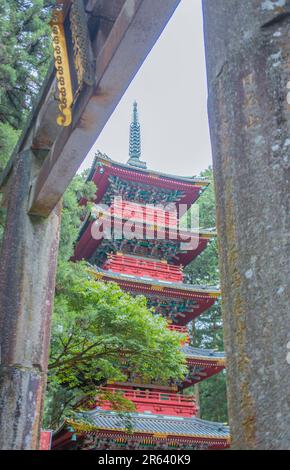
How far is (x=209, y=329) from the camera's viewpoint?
20.6m

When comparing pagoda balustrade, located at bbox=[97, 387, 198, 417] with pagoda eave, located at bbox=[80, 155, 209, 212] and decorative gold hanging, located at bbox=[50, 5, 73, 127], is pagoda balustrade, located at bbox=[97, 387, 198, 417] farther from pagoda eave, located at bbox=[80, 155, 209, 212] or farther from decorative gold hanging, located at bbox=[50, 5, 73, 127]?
decorative gold hanging, located at bbox=[50, 5, 73, 127]

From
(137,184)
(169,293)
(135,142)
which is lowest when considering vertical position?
(169,293)

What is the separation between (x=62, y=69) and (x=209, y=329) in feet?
60.4

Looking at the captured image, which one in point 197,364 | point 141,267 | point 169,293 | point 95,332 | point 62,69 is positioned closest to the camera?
point 62,69

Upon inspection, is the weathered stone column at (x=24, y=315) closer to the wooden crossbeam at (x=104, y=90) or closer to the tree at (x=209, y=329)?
the wooden crossbeam at (x=104, y=90)

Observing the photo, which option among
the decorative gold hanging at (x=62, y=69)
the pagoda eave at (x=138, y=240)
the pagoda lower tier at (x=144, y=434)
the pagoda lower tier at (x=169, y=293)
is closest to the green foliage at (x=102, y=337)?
the pagoda lower tier at (x=144, y=434)

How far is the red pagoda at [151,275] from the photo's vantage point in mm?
12125

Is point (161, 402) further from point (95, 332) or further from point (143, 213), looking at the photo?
point (95, 332)

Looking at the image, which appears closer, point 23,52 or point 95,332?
point 23,52

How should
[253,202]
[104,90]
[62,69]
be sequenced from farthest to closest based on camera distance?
[62,69] < [104,90] < [253,202]

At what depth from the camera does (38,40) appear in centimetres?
689

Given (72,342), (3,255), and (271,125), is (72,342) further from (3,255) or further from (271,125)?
(271,125)

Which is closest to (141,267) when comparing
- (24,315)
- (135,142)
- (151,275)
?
(151,275)

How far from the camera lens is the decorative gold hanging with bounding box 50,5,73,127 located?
9.61ft
